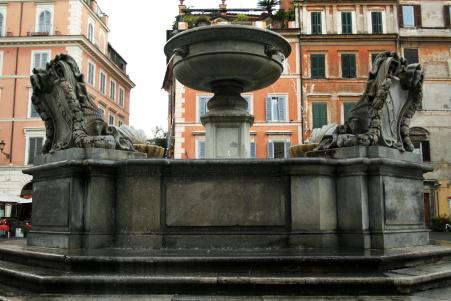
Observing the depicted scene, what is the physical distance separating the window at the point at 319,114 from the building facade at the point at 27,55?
54.6 ft

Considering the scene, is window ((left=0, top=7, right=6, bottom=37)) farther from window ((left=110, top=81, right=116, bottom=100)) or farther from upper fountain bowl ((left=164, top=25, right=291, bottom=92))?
upper fountain bowl ((left=164, top=25, right=291, bottom=92))

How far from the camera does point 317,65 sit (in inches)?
1490

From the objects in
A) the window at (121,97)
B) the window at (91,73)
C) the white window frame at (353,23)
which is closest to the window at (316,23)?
the white window frame at (353,23)

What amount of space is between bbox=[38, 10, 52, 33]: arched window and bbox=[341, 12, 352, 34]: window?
22556 millimetres

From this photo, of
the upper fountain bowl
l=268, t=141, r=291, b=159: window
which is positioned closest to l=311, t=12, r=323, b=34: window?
l=268, t=141, r=291, b=159: window

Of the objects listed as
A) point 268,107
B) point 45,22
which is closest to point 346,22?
point 268,107

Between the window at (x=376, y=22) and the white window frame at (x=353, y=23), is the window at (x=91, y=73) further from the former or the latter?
the window at (x=376, y=22)

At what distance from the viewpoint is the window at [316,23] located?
1506 inches

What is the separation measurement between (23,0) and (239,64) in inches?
1466

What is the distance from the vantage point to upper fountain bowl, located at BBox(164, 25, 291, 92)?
8148 mm

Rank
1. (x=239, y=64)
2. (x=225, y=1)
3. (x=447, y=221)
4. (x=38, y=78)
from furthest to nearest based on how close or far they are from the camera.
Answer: (x=225, y=1) → (x=447, y=221) → (x=239, y=64) → (x=38, y=78)

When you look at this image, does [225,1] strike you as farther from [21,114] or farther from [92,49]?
[21,114]

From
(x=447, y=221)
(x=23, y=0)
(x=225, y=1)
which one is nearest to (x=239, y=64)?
(x=447, y=221)

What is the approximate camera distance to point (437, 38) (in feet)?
125
